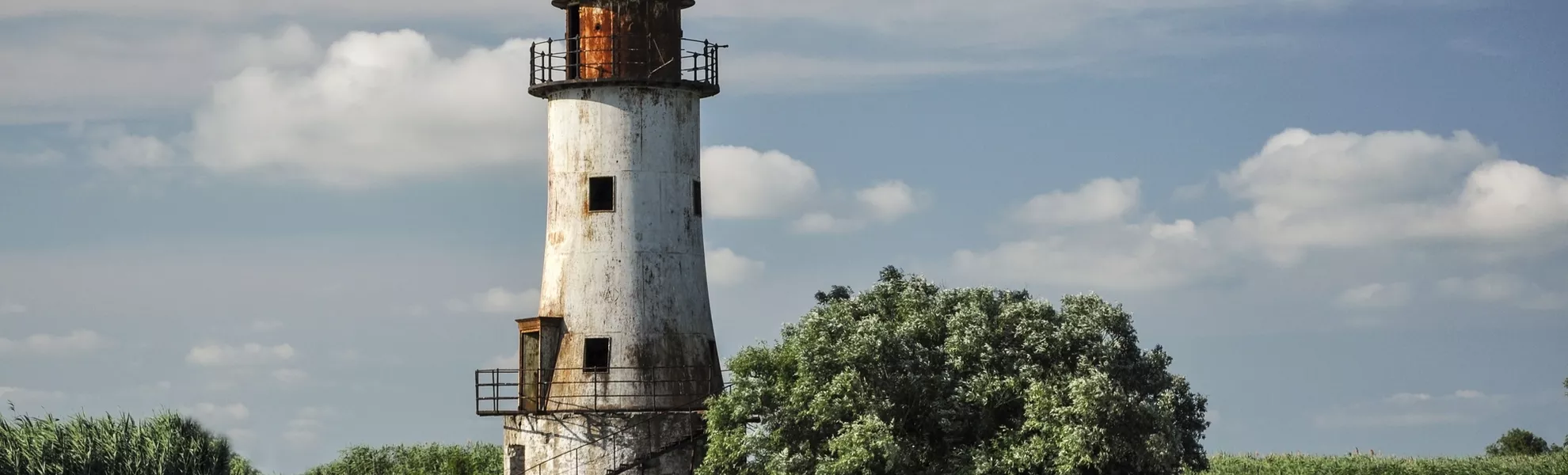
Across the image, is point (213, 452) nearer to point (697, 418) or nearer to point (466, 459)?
point (697, 418)

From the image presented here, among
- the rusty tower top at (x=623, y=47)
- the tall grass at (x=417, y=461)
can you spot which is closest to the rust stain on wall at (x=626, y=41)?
the rusty tower top at (x=623, y=47)

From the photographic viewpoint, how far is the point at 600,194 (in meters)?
49.7

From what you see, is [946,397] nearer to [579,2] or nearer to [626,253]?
[626,253]

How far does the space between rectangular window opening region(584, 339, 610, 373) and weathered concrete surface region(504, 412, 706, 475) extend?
1232 millimetres

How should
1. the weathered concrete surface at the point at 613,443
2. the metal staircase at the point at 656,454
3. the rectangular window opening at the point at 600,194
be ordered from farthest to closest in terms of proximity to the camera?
1. the rectangular window opening at the point at 600,194
2. the weathered concrete surface at the point at 613,443
3. the metal staircase at the point at 656,454

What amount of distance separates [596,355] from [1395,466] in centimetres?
2727

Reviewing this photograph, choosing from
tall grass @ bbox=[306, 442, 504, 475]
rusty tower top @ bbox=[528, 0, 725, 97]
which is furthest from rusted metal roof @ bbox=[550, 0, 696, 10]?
tall grass @ bbox=[306, 442, 504, 475]

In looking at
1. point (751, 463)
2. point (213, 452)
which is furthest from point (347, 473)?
point (751, 463)

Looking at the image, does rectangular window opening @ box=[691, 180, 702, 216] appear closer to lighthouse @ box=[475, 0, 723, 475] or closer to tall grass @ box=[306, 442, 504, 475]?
lighthouse @ box=[475, 0, 723, 475]

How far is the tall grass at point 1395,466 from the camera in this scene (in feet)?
195

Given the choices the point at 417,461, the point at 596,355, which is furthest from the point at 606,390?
the point at 417,461

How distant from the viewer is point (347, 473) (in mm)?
71250

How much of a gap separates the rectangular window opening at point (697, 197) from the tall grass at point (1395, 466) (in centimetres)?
2087

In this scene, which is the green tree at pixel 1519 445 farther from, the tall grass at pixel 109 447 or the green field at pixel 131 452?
the tall grass at pixel 109 447
